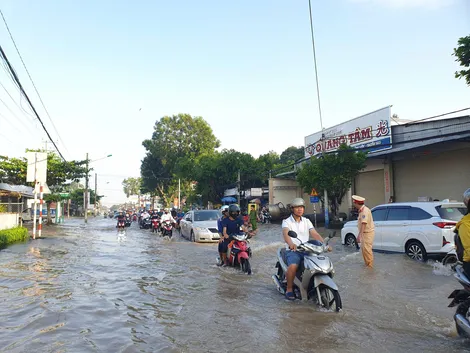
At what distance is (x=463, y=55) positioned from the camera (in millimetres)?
11211

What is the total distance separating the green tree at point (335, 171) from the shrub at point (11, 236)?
14.6 m

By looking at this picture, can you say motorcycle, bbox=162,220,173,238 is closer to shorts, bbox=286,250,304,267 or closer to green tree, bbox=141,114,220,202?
shorts, bbox=286,250,304,267

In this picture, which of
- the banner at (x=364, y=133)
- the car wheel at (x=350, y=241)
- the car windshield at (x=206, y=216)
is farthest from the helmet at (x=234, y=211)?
the banner at (x=364, y=133)

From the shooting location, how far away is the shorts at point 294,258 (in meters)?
5.85

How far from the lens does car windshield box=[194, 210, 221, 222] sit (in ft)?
55.7

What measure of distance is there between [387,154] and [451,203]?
11.8 metres

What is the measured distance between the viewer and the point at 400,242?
10.1 metres

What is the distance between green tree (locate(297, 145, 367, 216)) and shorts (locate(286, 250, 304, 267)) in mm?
14986

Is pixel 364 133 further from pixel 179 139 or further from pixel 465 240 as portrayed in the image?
pixel 179 139

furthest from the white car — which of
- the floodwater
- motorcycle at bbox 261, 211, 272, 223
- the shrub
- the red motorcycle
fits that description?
motorcycle at bbox 261, 211, 272, 223

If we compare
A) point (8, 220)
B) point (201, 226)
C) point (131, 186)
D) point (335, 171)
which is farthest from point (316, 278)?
point (131, 186)

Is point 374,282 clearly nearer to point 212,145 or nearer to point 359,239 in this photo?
point 359,239

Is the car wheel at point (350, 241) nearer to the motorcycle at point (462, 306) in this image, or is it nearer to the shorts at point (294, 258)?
the shorts at point (294, 258)

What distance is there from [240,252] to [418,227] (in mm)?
4541
